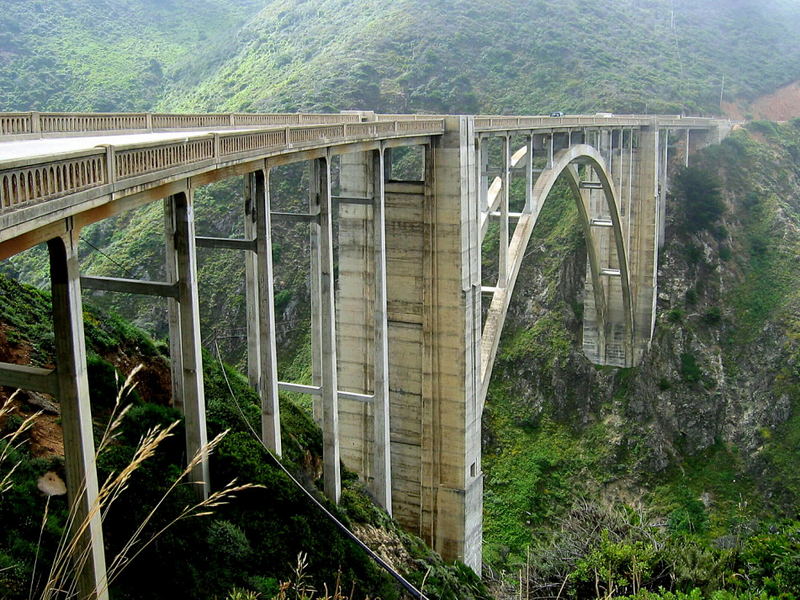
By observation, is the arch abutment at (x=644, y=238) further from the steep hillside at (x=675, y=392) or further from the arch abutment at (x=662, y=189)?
the arch abutment at (x=662, y=189)

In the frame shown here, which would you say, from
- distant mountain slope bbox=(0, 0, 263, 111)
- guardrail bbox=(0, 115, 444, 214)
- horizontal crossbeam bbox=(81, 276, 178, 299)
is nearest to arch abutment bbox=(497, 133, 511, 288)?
guardrail bbox=(0, 115, 444, 214)

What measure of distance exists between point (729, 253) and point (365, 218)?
30092mm

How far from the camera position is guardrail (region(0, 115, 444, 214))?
6719mm

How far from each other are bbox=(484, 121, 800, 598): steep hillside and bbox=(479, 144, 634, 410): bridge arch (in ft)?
8.15

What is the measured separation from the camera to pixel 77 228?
309 inches

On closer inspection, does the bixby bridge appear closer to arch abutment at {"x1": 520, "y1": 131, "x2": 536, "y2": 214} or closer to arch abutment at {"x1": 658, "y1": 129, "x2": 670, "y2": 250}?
arch abutment at {"x1": 520, "y1": 131, "x2": 536, "y2": 214}

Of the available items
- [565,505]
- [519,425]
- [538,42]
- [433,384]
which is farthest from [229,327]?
[538,42]

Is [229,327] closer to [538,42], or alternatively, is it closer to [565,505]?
[565,505]

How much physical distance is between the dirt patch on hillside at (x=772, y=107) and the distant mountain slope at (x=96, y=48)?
43.4 meters

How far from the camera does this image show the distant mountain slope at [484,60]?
6147cm

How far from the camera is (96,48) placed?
6981 centimetres

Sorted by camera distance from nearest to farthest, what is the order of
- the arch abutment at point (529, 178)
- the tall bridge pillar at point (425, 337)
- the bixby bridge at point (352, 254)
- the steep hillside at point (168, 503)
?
1. the bixby bridge at point (352, 254)
2. the steep hillside at point (168, 503)
3. the tall bridge pillar at point (425, 337)
4. the arch abutment at point (529, 178)

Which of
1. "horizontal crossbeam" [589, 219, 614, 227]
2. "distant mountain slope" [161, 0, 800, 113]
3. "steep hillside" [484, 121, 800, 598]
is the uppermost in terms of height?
"distant mountain slope" [161, 0, 800, 113]

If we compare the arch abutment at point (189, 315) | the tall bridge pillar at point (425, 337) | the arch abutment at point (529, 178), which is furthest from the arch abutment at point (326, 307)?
the arch abutment at point (529, 178)
